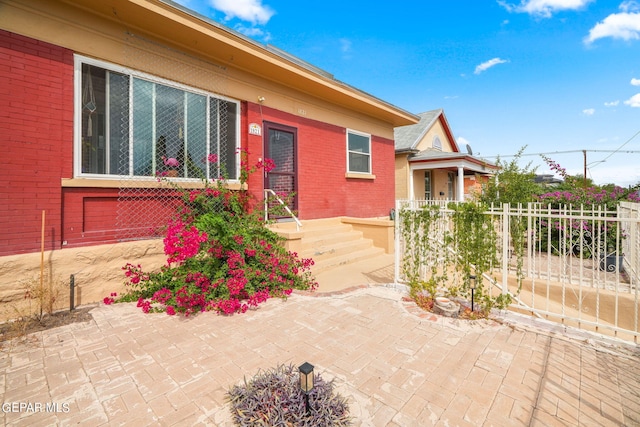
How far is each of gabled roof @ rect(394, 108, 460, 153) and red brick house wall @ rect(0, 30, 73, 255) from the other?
12.5 meters

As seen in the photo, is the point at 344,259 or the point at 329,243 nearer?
the point at 344,259

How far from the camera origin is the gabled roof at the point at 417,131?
1441 centimetres

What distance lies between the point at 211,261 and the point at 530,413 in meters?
4.12

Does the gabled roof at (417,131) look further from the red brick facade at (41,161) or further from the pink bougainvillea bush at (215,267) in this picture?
the red brick facade at (41,161)

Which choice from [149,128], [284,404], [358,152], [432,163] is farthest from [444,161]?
[284,404]

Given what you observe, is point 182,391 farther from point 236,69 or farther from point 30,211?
point 236,69

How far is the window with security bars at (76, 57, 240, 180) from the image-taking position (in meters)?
4.50

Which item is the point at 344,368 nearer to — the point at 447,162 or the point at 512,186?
the point at 512,186

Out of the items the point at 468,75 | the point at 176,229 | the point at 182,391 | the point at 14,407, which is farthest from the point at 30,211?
the point at 468,75

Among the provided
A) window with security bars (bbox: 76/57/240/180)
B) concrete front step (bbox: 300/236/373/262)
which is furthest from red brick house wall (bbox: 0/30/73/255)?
concrete front step (bbox: 300/236/373/262)

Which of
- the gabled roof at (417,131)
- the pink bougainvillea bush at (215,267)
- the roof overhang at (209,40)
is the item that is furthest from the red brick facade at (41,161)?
the gabled roof at (417,131)

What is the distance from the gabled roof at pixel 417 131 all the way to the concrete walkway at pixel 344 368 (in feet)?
38.4

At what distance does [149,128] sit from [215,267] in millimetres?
2821

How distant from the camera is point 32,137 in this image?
3.90 meters
